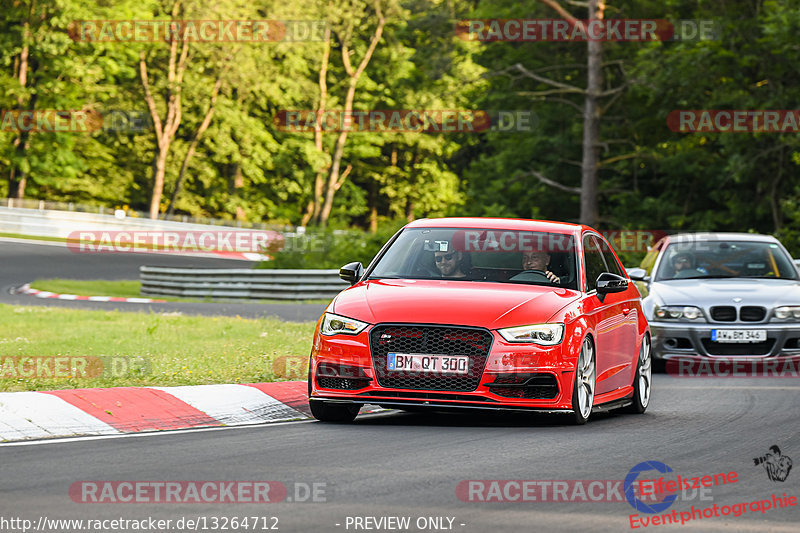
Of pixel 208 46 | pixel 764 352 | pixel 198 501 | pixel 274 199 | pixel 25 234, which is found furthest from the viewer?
pixel 274 199

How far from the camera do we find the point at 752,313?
1552cm

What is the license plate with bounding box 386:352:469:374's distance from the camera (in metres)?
9.48

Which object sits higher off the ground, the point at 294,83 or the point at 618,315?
the point at 294,83

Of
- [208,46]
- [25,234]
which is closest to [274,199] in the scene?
[208,46]

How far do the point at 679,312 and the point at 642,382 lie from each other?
13.2 feet

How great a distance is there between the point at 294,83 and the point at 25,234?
22.3 meters

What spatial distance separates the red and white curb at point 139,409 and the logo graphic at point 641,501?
132 inches

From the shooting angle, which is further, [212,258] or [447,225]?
[212,258]

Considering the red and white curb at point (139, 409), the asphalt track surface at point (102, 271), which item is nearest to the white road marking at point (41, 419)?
the red and white curb at point (139, 409)

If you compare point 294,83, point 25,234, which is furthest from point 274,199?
point 25,234

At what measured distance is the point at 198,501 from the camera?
6613mm

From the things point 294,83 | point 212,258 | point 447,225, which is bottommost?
point 212,258

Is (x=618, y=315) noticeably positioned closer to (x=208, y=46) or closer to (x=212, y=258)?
(x=212, y=258)

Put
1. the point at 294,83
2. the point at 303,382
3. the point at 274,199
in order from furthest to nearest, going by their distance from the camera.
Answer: the point at 274,199 < the point at 294,83 < the point at 303,382
